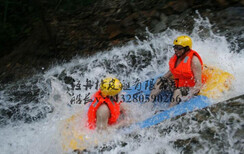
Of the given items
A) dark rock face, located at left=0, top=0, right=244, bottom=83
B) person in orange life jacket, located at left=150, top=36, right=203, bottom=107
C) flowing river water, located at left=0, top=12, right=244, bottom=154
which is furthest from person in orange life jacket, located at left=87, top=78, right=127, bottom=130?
dark rock face, located at left=0, top=0, right=244, bottom=83

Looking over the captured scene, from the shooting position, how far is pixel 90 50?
301 inches

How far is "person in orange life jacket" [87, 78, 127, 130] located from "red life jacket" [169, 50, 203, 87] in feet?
3.73

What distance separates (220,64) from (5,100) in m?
4.78

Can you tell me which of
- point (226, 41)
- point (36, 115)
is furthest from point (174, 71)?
point (36, 115)

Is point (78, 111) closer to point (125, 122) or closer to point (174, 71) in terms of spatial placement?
point (125, 122)

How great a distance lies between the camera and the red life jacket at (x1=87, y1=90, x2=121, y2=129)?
390 centimetres

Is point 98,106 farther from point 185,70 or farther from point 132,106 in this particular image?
point 185,70

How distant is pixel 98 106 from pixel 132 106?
952 mm

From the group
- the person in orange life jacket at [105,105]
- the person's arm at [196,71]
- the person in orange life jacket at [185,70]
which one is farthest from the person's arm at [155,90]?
the person in orange life jacket at [105,105]

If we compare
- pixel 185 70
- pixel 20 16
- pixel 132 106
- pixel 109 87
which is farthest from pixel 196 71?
pixel 20 16

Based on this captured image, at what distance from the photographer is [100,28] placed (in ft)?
26.3

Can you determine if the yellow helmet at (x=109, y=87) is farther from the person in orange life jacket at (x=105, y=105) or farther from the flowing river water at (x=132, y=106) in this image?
the flowing river water at (x=132, y=106)

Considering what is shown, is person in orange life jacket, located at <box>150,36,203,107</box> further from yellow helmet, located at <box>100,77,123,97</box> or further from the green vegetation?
the green vegetation

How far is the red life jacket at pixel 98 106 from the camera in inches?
154
